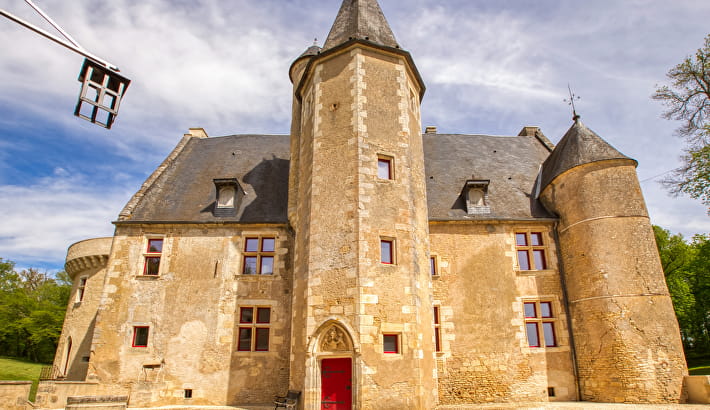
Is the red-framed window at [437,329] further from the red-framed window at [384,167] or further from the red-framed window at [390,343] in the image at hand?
the red-framed window at [384,167]

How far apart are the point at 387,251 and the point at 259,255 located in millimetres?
5013

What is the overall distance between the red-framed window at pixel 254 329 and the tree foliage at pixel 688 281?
25.1 m

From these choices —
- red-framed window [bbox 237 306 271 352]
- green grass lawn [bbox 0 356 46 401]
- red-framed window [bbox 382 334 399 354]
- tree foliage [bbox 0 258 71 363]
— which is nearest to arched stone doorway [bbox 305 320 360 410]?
red-framed window [bbox 382 334 399 354]

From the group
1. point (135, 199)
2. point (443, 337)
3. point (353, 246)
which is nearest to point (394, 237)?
point (353, 246)

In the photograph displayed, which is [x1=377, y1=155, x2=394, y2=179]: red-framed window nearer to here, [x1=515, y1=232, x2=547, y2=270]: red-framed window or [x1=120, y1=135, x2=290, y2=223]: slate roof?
[x1=120, y1=135, x2=290, y2=223]: slate roof

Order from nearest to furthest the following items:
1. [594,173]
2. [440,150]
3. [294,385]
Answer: [294,385] → [594,173] → [440,150]

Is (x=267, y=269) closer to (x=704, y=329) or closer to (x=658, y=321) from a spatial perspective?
(x=658, y=321)

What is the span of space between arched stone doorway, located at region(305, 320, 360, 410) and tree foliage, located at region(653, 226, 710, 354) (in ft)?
80.5

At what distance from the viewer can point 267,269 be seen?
1379 cm

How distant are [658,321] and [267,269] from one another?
11478 mm

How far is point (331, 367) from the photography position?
1012cm

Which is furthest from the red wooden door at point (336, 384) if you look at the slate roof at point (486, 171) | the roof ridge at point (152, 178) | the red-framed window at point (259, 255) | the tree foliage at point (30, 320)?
the tree foliage at point (30, 320)

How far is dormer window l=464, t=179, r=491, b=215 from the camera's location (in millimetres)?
14734

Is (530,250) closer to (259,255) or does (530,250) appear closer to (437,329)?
(437,329)
